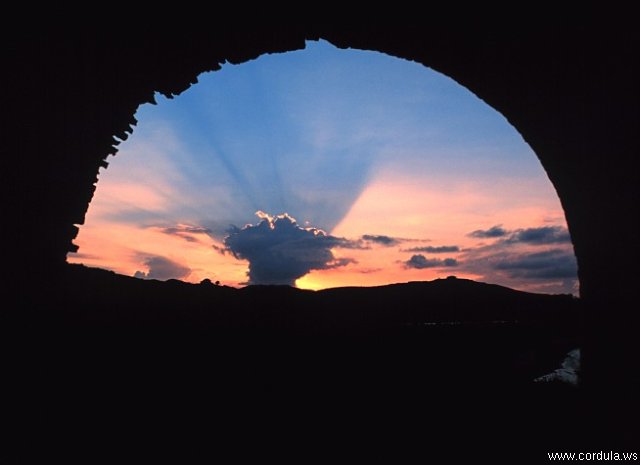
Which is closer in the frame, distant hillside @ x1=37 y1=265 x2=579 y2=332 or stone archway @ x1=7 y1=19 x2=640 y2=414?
stone archway @ x1=7 y1=19 x2=640 y2=414

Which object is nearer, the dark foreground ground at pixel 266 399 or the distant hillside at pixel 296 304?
the dark foreground ground at pixel 266 399

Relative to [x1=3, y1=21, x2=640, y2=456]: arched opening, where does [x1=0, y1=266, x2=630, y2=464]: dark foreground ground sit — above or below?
below

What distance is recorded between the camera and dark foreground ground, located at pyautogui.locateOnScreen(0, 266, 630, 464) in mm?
3609

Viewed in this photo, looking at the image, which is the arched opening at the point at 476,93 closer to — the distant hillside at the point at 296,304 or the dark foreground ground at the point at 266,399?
the dark foreground ground at the point at 266,399

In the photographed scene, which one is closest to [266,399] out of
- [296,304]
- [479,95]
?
[479,95]

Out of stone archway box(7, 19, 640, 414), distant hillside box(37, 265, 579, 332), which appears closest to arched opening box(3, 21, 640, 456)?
stone archway box(7, 19, 640, 414)

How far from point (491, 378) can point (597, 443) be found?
8.79 feet

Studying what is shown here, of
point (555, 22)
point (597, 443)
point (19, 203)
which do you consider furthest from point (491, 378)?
point (19, 203)

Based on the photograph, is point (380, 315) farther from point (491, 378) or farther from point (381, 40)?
point (381, 40)

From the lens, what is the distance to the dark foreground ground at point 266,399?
361 centimetres

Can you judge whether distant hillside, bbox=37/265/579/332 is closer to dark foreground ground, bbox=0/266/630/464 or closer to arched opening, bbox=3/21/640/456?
arched opening, bbox=3/21/640/456

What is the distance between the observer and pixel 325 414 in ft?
14.8

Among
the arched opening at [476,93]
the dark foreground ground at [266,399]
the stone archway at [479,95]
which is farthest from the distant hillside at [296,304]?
the stone archway at [479,95]

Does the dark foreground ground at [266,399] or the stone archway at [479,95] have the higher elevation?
the stone archway at [479,95]
